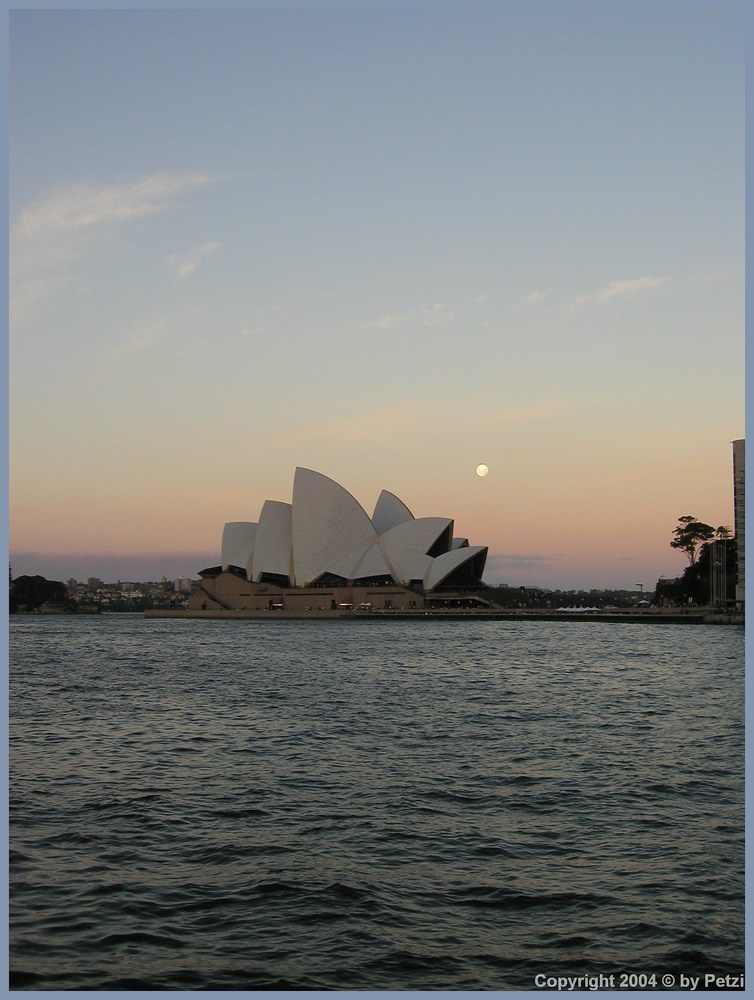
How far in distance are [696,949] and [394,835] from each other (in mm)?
2922

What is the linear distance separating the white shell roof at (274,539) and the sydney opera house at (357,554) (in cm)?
7

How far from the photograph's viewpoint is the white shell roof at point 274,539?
67.9 metres

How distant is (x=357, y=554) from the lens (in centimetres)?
6419

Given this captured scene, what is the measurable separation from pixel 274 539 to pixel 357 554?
25.9 feet

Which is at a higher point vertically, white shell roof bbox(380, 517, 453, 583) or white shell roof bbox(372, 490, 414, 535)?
white shell roof bbox(372, 490, 414, 535)

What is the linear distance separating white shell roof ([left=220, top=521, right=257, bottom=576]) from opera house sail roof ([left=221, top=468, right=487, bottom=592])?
14.2 feet

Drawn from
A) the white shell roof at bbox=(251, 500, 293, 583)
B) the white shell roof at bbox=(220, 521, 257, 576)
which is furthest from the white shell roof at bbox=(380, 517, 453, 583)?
the white shell roof at bbox=(220, 521, 257, 576)

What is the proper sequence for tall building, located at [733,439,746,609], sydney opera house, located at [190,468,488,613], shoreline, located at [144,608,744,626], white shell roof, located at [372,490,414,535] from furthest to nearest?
white shell roof, located at [372,490,414,535]
sydney opera house, located at [190,468,488,613]
shoreline, located at [144,608,744,626]
tall building, located at [733,439,746,609]

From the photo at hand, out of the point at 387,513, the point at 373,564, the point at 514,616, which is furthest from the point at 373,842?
the point at 387,513

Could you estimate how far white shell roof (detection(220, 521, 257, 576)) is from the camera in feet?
238
